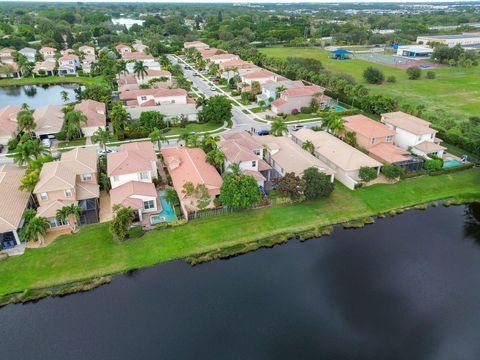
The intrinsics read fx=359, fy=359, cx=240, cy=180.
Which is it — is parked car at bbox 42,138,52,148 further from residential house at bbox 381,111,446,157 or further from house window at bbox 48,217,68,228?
residential house at bbox 381,111,446,157

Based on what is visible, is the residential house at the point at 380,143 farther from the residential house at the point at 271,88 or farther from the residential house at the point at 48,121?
the residential house at the point at 48,121

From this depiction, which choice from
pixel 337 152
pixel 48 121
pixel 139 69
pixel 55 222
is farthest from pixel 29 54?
pixel 337 152

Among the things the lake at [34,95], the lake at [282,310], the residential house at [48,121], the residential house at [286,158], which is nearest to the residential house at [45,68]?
the lake at [34,95]

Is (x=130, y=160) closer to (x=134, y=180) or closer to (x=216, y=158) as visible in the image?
(x=134, y=180)

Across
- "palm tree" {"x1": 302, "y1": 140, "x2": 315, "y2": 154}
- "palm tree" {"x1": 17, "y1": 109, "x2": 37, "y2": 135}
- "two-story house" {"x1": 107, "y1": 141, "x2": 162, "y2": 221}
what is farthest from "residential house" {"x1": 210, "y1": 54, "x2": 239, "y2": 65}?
"two-story house" {"x1": 107, "y1": 141, "x2": 162, "y2": 221}

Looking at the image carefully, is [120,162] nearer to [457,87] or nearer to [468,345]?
[468,345]

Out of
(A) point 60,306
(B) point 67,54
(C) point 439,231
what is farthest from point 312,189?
(B) point 67,54
